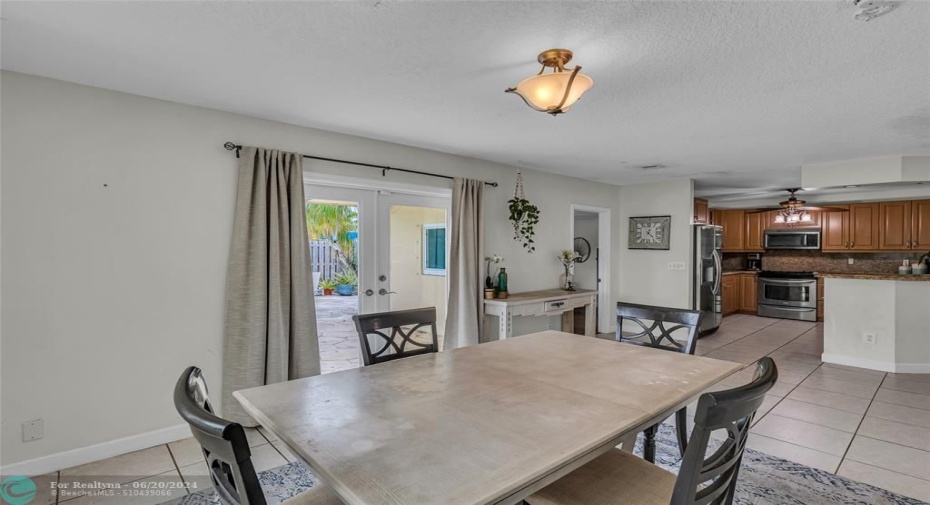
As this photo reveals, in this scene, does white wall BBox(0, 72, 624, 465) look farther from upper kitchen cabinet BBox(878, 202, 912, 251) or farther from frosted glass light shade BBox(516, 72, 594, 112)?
upper kitchen cabinet BBox(878, 202, 912, 251)

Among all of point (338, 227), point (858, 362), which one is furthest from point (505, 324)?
point (858, 362)

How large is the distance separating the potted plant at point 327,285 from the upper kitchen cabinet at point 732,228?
7.99 m

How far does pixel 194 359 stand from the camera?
2.96m

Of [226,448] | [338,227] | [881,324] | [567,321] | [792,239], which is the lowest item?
[567,321]

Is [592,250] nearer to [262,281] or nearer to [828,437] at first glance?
[828,437]

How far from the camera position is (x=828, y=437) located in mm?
3006

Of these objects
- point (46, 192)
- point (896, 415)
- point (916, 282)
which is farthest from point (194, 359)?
point (916, 282)

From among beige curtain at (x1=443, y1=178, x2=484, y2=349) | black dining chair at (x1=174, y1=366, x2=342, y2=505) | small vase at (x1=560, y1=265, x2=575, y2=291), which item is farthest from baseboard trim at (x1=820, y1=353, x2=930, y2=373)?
black dining chair at (x1=174, y1=366, x2=342, y2=505)

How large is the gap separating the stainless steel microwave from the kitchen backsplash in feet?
1.59

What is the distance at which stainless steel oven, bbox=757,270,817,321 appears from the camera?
7.64m

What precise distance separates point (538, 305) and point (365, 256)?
1.96 meters

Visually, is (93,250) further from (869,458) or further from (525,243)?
(869,458)

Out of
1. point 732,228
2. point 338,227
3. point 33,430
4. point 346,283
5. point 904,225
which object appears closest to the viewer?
point 33,430

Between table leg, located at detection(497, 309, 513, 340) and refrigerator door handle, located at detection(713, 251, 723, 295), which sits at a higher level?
refrigerator door handle, located at detection(713, 251, 723, 295)
